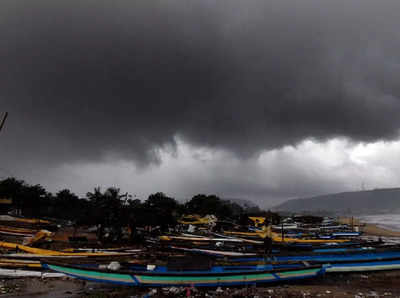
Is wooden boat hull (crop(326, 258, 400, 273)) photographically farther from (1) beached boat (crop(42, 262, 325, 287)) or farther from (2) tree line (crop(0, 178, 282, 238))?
(2) tree line (crop(0, 178, 282, 238))

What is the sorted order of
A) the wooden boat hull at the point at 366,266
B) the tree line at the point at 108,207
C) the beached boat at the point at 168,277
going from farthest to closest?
the tree line at the point at 108,207, the wooden boat hull at the point at 366,266, the beached boat at the point at 168,277

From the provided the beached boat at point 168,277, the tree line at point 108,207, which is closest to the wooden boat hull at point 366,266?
the beached boat at point 168,277

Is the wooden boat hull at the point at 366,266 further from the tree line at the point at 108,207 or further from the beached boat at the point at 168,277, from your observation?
the tree line at the point at 108,207

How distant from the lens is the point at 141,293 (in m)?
13.2

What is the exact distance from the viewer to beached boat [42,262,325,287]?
12.8 m

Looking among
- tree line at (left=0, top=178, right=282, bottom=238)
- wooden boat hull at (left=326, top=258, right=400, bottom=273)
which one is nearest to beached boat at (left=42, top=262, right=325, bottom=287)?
wooden boat hull at (left=326, top=258, right=400, bottom=273)

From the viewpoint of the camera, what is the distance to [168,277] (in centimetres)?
1301

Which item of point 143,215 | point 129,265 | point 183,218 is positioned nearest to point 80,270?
point 129,265

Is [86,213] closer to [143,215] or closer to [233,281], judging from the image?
[143,215]

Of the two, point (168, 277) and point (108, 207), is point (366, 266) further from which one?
point (108, 207)

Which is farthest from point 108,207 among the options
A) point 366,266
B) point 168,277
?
point 366,266

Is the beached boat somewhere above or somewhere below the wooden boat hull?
above

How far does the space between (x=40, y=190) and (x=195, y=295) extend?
64502 mm

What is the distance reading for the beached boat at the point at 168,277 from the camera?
504 inches
